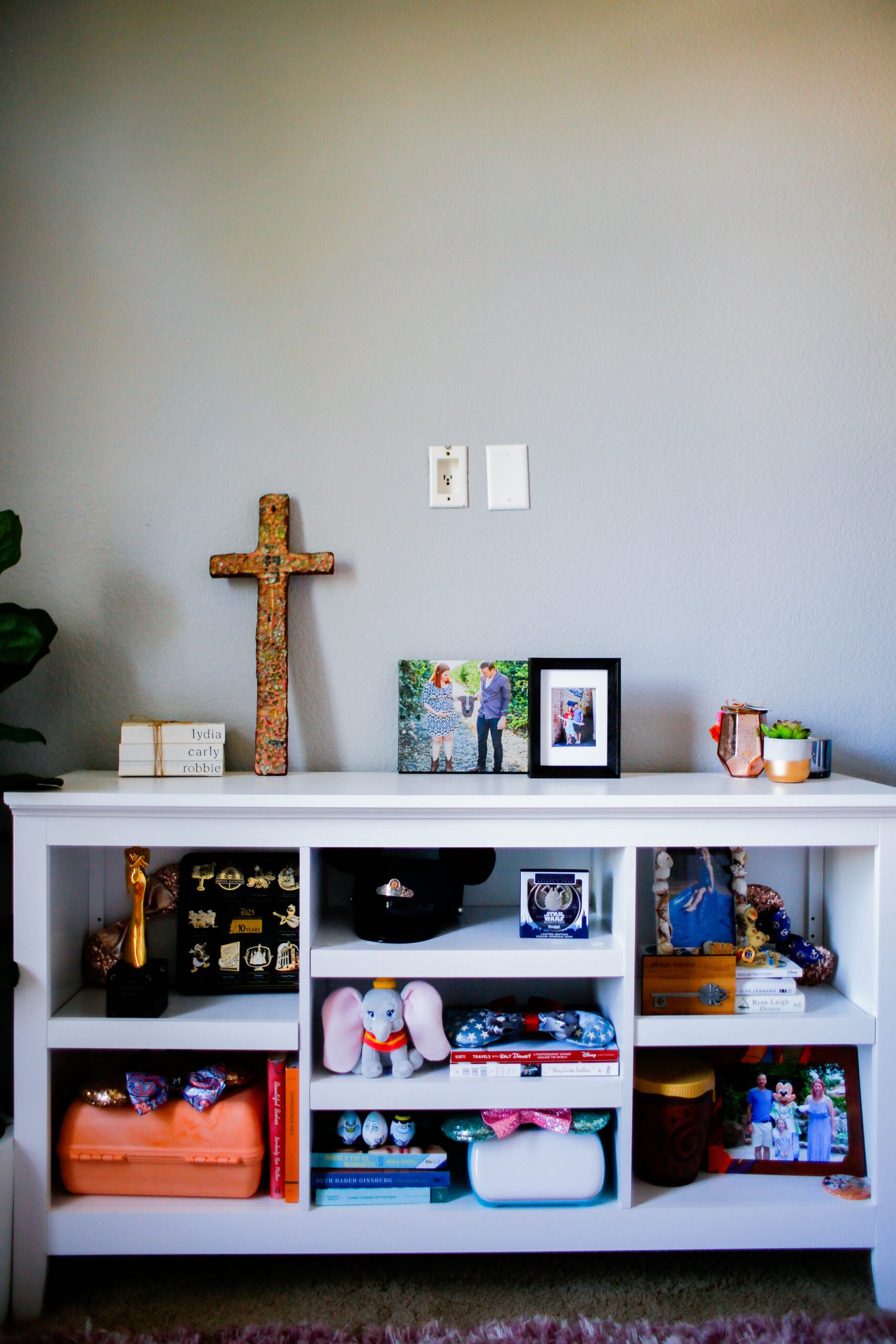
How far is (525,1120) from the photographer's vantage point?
1.51 m

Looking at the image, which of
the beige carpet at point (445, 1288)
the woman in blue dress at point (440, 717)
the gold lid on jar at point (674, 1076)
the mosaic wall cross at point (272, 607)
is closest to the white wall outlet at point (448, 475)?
the mosaic wall cross at point (272, 607)

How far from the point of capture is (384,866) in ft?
5.21

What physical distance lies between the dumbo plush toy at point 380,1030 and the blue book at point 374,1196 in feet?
0.65

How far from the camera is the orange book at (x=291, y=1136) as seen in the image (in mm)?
1521

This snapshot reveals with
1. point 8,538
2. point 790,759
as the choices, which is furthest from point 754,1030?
point 8,538

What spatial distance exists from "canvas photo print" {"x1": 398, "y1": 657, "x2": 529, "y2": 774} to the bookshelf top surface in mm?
196

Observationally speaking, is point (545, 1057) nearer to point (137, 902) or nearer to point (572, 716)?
point (572, 716)

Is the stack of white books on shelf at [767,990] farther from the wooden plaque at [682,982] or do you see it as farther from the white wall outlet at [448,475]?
the white wall outlet at [448,475]

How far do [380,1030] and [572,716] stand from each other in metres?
0.68

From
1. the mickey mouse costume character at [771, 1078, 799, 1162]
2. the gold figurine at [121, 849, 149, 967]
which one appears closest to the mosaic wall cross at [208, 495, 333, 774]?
the gold figurine at [121, 849, 149, 967]

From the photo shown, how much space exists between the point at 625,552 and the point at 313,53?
4.06 ft

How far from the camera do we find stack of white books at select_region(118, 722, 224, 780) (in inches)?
65.1

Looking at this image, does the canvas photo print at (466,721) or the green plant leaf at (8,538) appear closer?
the green plant leaf at (8,538)

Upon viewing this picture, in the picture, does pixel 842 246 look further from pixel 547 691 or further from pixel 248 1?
pixel 248 1
